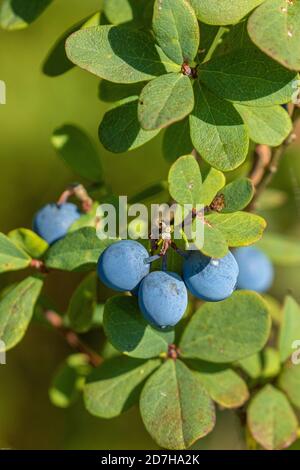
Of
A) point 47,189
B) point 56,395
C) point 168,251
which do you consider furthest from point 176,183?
point 47,189

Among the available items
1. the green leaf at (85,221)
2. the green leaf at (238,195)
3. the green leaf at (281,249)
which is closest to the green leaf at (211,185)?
the green leaf at (238,195)

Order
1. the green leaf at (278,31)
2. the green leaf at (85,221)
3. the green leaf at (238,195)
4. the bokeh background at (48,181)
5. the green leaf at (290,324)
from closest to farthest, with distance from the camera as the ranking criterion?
the green leaf at (278,31) < the green leaf at (238,195) < the green leaf at (85,221) < the green leaf at (290,324) < the bokeh background at (48,181)

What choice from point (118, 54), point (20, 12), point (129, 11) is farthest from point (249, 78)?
point (20, 12)

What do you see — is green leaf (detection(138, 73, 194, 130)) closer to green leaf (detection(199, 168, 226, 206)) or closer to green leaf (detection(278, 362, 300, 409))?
green leaf (detection(199, 168, 226, 206))

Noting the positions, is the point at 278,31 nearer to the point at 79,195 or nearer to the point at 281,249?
the point at 79,195

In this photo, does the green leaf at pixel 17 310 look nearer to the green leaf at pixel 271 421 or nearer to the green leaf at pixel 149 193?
the green leaf at pixel 149 193

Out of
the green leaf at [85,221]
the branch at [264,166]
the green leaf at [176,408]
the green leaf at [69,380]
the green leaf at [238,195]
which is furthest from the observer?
the green leaf at [69,380]

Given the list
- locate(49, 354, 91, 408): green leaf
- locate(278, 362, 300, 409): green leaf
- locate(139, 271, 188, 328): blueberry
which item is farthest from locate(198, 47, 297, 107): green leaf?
locate(49, 354, 91, 408): green leaf
